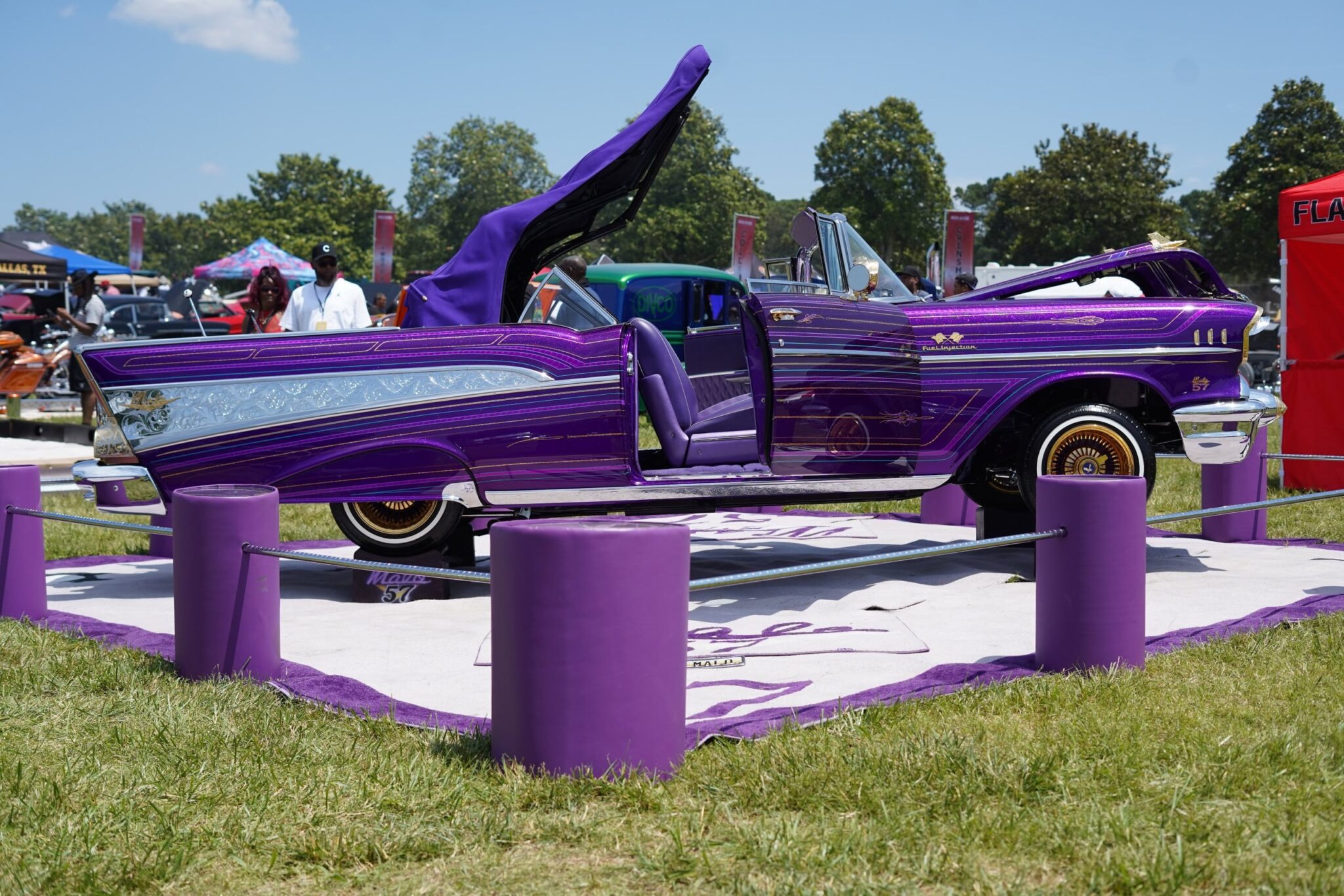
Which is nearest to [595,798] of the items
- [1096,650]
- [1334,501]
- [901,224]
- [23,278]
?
[1096,650]

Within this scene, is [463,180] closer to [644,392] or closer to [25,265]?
[25,265]

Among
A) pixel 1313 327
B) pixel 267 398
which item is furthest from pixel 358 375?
pixel 1313 327

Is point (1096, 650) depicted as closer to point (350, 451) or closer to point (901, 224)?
point (350, 451)

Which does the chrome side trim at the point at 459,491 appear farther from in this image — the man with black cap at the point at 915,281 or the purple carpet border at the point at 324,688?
the man with black cap at the point at 915,281

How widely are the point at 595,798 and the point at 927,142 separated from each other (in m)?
64.0

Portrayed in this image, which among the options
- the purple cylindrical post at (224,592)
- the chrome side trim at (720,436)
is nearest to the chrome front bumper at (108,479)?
the purple cylindrical post at (224,592)

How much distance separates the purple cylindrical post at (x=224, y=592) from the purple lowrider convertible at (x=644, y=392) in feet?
4.63

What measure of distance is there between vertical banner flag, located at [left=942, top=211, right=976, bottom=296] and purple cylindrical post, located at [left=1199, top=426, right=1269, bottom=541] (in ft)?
48.6

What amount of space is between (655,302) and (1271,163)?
3899cm

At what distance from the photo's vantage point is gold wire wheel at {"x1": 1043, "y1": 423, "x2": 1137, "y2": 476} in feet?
21.5

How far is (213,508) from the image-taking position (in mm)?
4590

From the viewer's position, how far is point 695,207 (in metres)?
73.8

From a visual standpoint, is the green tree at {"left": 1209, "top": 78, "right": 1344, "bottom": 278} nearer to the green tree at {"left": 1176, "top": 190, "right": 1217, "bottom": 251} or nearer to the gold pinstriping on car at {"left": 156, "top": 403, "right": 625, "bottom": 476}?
the green tree at {"left": 1176, "top": 190, "right": 1217, "bottom": 251}

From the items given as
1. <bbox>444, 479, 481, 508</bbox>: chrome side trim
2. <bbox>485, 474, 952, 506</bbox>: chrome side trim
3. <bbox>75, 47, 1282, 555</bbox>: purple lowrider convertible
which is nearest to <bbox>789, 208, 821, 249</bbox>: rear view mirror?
<bbox>75, 47, 1282, 555</bbox>: purple lowrider convertible
